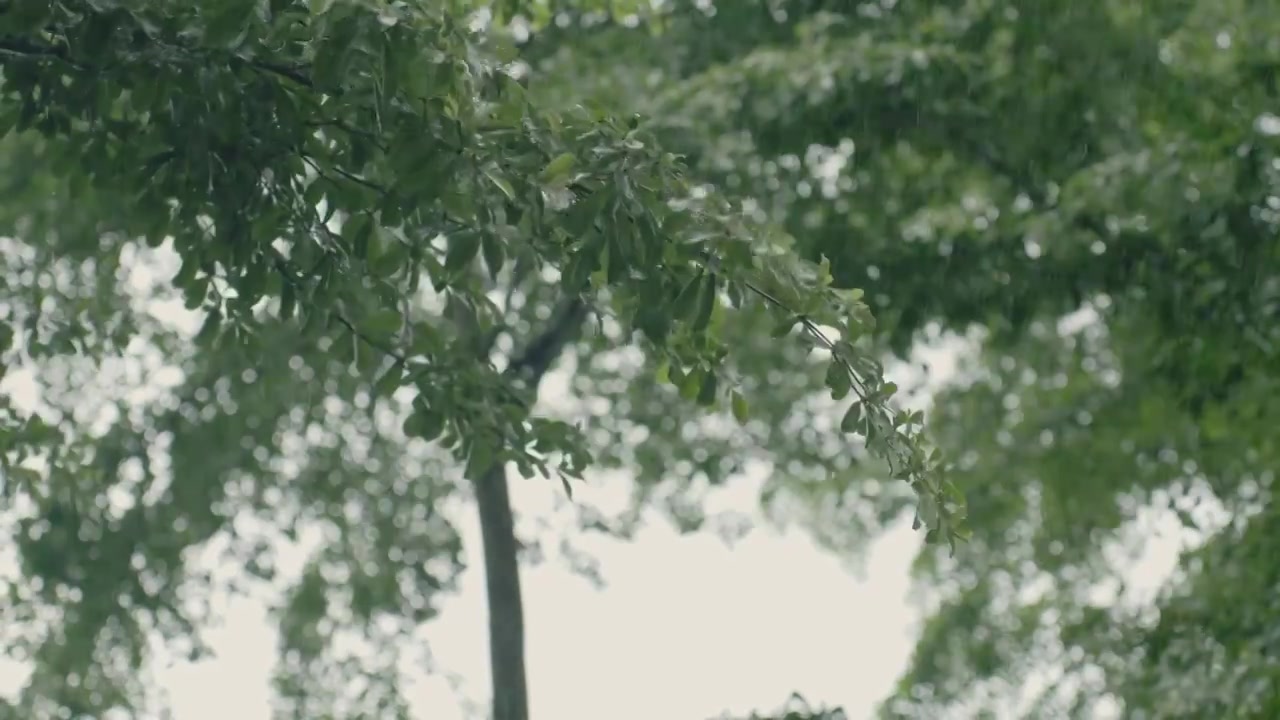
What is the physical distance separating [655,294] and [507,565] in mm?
6563

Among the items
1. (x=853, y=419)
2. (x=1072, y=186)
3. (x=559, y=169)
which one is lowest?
(x=853, y=419)

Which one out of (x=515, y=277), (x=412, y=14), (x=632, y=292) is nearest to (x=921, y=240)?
(x=515, y=277)

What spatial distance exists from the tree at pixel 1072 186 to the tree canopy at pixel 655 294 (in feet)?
0.08

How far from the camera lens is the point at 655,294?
3516 millimetres

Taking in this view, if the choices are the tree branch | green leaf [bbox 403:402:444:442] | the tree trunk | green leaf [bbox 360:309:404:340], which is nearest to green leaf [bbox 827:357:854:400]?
green leaf [bbox 360:309:404:340]

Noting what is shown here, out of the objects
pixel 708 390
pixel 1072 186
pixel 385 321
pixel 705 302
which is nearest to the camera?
pixel 705 302

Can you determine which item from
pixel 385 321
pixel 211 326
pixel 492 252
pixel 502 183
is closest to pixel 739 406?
pixel 492 252

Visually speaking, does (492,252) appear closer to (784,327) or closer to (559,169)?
(559,169)

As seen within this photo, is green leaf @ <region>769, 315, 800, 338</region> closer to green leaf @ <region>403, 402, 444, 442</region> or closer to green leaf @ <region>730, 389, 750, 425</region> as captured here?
green leaf @ <region>730, 389, 750, 425</region>

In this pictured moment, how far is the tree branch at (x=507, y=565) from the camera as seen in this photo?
942cm

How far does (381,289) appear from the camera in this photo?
4.25m

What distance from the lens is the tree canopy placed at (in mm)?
3506

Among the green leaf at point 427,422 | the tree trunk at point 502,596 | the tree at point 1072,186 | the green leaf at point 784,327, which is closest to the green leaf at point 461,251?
the green leaf at point 784,327

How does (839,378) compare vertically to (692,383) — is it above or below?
below
